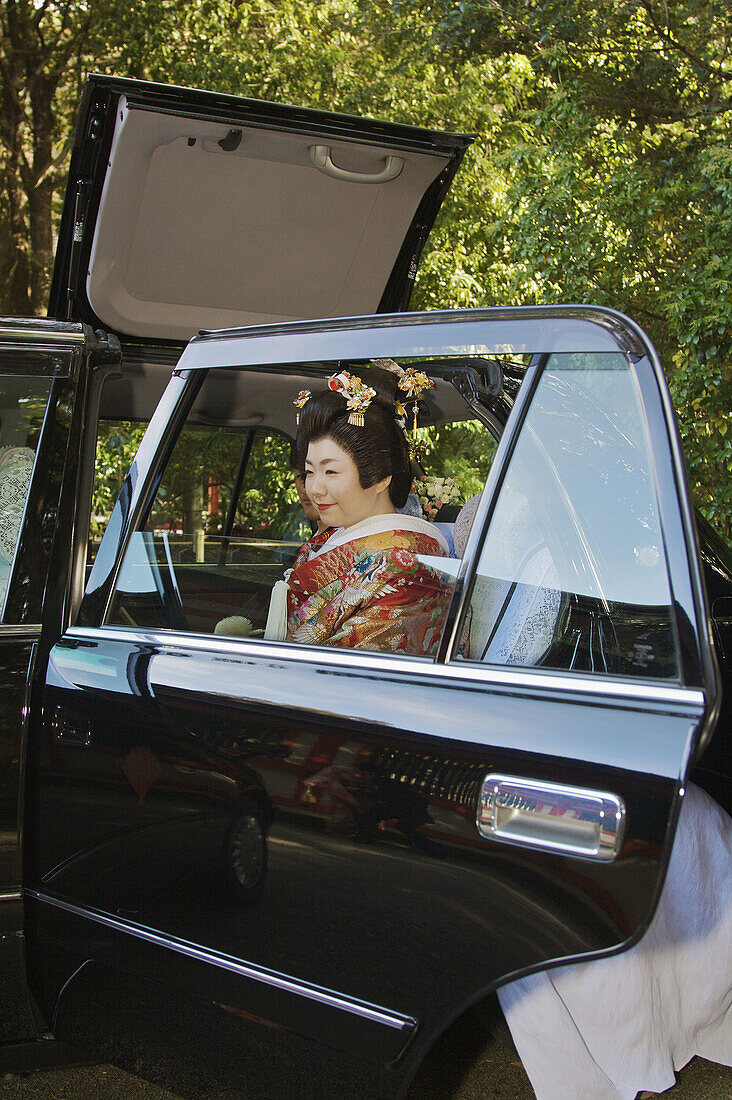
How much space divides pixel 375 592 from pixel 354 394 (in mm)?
638

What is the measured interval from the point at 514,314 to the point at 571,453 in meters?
0.25

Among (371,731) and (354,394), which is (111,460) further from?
(371,731)

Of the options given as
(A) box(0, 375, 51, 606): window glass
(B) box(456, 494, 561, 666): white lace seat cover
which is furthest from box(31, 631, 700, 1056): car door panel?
(A) box(0, 375, 51, 606): window glass

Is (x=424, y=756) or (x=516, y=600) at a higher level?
(x=516, y=600)

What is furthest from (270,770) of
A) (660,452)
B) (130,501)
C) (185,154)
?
(185,154)

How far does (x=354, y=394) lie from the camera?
2.41m

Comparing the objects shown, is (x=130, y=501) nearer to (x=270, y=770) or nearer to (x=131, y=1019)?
(x=270, y=770)

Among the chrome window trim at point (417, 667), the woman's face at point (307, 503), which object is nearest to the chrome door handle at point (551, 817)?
the chrome window trim at point (417, 667)

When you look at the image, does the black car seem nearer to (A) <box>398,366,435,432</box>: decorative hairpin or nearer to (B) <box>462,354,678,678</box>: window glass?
A: (B) <box>462,354,678,678</box>: window glass

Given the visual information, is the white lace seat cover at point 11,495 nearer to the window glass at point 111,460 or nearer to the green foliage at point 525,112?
the window glass at point 111,460

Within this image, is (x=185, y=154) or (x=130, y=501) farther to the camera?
(x=185, y=154)

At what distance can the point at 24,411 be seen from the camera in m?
2.18

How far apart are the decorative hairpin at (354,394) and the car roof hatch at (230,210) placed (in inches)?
32.6

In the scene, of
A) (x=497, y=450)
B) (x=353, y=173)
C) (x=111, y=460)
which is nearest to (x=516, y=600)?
(x=497, y=450)
